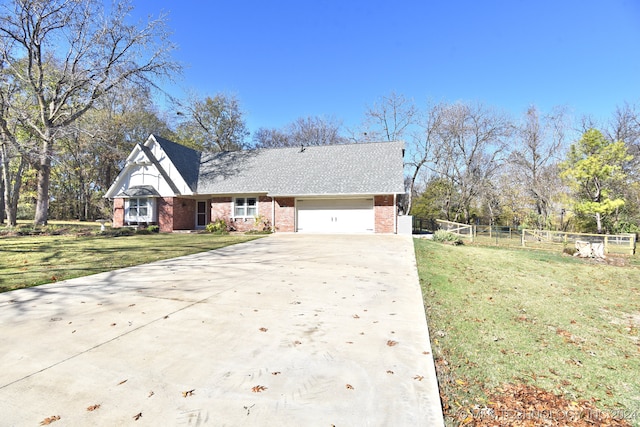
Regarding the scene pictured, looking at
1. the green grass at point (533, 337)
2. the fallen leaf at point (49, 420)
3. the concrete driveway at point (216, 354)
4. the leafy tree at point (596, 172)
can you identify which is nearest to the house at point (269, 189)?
the green grass at point (533, 337)

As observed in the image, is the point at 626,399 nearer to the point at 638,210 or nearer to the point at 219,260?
the point at 219,260

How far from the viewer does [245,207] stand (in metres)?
19.4

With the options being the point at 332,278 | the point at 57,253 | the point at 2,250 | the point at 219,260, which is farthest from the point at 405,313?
the point at 2,250

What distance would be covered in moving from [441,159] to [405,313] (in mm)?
26452

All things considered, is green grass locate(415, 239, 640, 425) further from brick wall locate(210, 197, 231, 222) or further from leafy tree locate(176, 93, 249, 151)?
leafy tree locate(176, 93, 249, 151)

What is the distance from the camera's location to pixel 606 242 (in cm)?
1488

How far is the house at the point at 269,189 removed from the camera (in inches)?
693

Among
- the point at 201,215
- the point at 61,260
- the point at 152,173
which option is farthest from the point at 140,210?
the point at 61,260

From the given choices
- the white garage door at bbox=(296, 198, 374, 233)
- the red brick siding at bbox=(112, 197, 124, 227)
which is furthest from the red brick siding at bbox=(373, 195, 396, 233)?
the red brick siding at bbox=(112, 197, 124, 227)

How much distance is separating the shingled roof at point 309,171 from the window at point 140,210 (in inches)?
135

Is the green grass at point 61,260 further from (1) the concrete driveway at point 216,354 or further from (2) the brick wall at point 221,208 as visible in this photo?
(2) the brick wall at point 221,208

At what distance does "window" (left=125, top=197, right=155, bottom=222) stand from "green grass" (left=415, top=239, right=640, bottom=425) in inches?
715

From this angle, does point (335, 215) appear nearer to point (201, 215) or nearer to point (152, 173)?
point (201, 215)

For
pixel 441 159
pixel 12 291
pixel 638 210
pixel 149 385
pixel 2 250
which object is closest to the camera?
pixel 149 385
